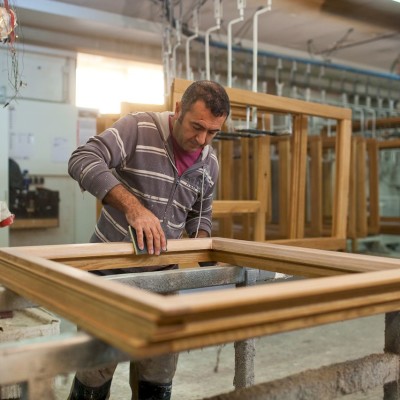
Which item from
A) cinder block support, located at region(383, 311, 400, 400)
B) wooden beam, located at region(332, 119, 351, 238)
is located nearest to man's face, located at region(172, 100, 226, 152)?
cinder block support, located at region(383, 311, 400, 400)

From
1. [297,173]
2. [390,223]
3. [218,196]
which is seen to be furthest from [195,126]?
[390,223]

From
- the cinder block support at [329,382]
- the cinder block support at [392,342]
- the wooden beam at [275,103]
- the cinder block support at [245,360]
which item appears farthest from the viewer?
the wooden beam at [275,103]

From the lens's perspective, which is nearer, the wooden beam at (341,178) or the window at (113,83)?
the wooden beam at (341,178)

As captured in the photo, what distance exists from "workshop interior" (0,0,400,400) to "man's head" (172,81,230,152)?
32cm

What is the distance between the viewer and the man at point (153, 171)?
4.66 feet

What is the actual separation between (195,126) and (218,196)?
2056 millimetres

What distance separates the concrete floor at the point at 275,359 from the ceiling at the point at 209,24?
1.85m

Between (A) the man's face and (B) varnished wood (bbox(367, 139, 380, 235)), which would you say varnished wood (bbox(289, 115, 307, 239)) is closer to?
(A) the man's face

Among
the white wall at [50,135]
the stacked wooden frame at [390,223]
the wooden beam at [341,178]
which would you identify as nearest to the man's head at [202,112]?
the wooden beam at [341,178]

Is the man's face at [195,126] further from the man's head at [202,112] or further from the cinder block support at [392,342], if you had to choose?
the cinder block support at [392,342]

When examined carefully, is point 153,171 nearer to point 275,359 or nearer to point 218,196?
point 275,359

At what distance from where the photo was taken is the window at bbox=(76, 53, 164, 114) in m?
4.30

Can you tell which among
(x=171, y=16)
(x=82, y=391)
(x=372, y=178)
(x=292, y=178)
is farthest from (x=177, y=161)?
(x=372, y=178)

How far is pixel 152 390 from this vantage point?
1.47 m
